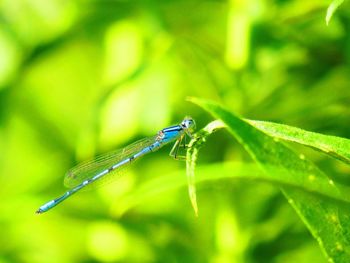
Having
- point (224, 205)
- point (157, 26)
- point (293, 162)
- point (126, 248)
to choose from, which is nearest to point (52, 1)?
point (157, 26)

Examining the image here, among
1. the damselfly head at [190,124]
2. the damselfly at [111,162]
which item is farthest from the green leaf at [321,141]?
the damselfly at [111,162]

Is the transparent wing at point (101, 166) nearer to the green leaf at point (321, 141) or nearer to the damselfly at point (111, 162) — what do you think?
the damselfly at point (111, 162)

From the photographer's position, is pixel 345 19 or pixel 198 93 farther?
pixel 198 93

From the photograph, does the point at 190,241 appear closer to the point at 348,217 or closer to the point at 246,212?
the point at 246,212

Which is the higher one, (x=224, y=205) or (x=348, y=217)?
(x=224, y=205)

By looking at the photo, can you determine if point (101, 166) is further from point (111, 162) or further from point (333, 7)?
point (333, 7)

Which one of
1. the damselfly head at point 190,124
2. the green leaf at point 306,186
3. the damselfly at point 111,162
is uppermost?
the damselfly at point 111,162
